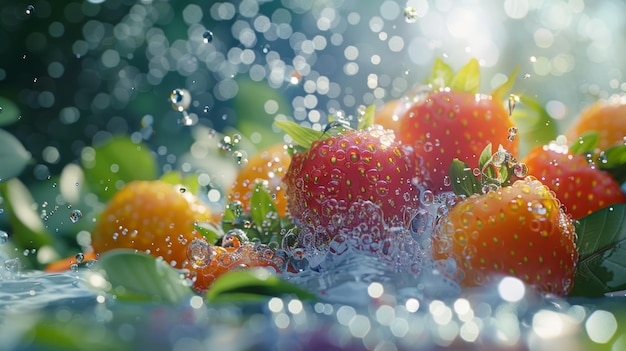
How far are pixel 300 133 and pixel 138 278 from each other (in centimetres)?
32

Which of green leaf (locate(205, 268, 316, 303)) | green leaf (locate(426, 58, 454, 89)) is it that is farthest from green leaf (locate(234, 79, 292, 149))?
green leaf (locate(205, 268, 316, 303))

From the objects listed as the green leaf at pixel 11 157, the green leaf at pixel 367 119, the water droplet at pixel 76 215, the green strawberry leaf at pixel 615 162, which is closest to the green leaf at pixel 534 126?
the green strawberry leaf at pixel 615 162

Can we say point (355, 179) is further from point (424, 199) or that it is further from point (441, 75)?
point (441, 75)

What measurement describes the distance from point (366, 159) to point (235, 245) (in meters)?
0.17

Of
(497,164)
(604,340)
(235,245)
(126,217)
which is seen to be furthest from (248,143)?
(604,340)

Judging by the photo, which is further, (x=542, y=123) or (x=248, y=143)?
(x=248, y=143)

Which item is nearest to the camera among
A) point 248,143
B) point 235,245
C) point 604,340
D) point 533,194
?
point 604,340

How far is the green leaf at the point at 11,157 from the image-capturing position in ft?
4.50

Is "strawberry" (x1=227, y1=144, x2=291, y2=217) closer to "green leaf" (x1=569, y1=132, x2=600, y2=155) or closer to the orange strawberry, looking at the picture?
the orange strawberry

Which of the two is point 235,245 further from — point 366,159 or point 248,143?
point 248,143

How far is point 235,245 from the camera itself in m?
0.82

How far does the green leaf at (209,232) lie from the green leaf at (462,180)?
0.28m

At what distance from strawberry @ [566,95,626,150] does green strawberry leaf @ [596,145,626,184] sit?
2.1 inches

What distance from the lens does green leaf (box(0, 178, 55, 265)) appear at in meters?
1.23
